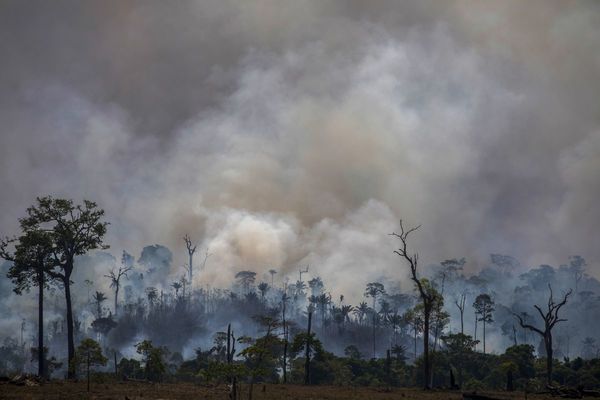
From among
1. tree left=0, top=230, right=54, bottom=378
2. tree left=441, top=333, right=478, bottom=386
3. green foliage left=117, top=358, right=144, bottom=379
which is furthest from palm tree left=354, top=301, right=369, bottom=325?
tree left=0, top=230, right=54, bottom=378

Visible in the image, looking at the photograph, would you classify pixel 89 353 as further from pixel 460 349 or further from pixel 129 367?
pixel 460 349

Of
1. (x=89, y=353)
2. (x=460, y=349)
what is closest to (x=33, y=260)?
(x=89, y=353)

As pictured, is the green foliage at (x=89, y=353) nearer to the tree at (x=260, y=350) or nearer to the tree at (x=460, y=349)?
the tree at (x=260, y=350)

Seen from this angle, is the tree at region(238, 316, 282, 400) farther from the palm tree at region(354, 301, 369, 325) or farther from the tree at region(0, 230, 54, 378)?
the palm tree at region(354, 301, 369, 325)

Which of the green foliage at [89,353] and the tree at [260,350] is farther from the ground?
the tree at [260,350]

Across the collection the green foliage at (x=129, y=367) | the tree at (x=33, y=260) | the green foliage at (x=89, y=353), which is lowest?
the green foliage at (x=129, y=367)

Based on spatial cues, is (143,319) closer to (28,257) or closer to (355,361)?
(355,361)

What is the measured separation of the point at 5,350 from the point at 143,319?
4013cm

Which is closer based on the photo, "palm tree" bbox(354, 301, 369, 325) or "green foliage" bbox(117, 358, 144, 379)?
"green foliage" bbox(117, 358, 144, 379)

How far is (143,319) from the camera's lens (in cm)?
17212

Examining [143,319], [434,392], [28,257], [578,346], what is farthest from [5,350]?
[578,346]

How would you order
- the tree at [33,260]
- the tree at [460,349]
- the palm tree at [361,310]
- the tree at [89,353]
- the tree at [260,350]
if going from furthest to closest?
the palm tree at [361,310]
the tree at [460,349]
the tree at [33,260]
the tree at [89,353]
the tree at [260,350]

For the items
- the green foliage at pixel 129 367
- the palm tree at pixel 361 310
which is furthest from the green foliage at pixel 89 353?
the palm tree at pixel 361 310

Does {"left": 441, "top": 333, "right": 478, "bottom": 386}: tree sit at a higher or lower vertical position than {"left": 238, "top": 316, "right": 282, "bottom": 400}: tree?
lower
